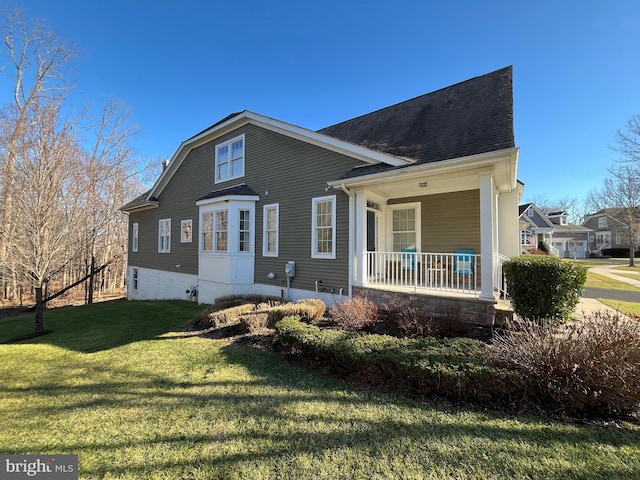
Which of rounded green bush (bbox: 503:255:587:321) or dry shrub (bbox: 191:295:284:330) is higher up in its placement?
rounded green bush (bbox: 503:255:587:321)

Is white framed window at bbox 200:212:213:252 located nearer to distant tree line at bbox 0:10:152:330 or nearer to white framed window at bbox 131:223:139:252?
distant tree line at bbox 0:10:152:330

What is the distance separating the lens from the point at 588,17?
762cm

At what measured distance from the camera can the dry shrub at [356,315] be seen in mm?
5543

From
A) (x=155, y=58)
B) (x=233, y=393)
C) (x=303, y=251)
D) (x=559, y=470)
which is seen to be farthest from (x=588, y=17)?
(x=155, y=58)

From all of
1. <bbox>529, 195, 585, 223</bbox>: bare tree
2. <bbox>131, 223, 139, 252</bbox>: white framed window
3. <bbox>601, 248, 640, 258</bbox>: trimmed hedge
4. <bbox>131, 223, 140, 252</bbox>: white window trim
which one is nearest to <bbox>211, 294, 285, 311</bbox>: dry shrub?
<bbox>131, 223, 140, 252</bbox>: white window trim

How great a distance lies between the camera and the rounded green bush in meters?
4.84

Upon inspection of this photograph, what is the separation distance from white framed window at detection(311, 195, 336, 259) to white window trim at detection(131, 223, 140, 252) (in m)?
13.9

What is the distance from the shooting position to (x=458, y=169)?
19.2 feet

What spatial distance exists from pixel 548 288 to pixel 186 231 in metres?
13.5

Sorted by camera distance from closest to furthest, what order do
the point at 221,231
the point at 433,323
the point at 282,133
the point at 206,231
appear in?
the point at 433,323, the point at 282,133, the point at 221,231, the point at 206,231

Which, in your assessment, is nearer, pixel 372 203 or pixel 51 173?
pixel 51 173

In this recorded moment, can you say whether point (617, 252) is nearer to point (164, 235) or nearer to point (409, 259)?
point (409, 259)

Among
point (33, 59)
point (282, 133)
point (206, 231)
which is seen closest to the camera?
point (282, 133)

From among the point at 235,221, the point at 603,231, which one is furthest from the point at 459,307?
the point at 603,231
